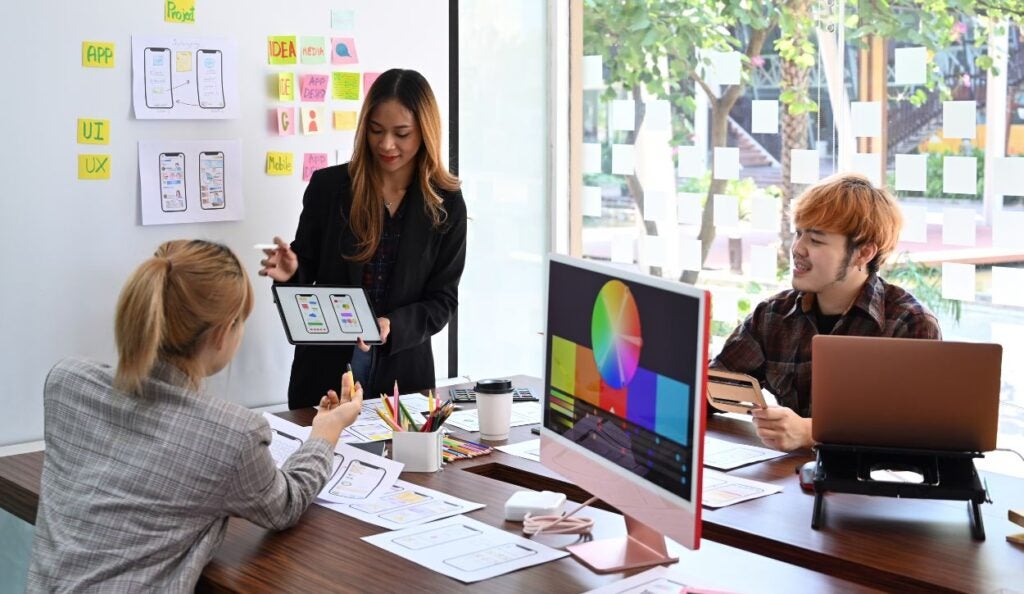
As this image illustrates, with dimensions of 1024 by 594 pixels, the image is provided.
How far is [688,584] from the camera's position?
1.74m

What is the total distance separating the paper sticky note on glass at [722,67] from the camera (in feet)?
13.4

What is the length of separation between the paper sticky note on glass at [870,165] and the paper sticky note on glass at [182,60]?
6.70ft

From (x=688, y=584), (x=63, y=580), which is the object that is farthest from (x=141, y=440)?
(x=688, y=584)

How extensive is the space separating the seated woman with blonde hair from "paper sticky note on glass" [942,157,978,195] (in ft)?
7.95

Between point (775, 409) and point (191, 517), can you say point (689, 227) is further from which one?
point (191, 517)

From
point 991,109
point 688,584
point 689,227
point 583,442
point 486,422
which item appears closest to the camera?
point 688,584

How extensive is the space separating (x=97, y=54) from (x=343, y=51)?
830 millimetres

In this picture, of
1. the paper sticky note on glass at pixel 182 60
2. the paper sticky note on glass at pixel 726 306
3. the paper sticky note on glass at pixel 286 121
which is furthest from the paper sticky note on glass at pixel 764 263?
the paper sticky note on glass at pixel 182 60

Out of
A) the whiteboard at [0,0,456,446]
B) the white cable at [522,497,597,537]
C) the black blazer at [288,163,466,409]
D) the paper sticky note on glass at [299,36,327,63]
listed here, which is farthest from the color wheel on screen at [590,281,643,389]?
the paper sticky note on glass at [299,36,327,63]

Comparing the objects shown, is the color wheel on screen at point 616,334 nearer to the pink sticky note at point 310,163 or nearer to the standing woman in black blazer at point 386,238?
the standing woman in black blazer at point 386,238

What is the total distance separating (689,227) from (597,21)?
87cm

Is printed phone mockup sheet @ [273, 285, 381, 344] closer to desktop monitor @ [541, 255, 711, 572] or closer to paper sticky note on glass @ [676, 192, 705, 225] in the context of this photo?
desktop monitor @ [541, 255, 711, 572]

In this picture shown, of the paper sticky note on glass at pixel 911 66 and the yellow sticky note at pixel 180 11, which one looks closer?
the yellow sticky note at pixel 180 11

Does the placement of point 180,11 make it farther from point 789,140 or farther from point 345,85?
point 789,140
